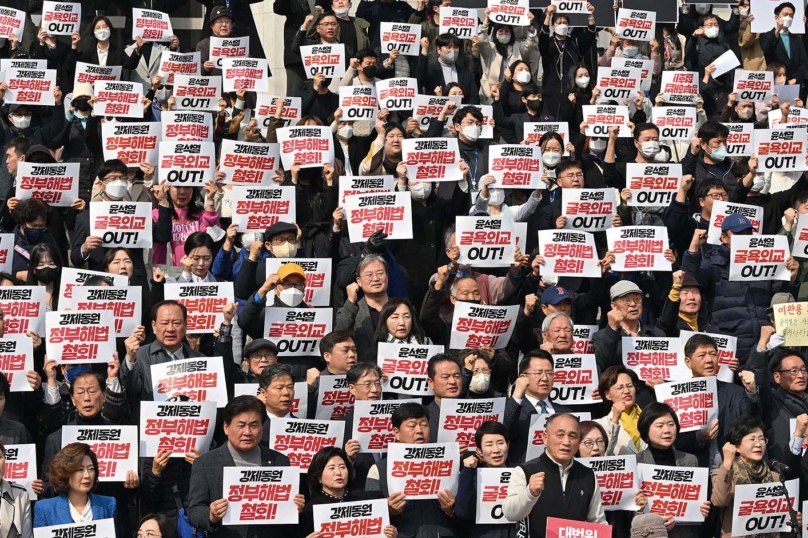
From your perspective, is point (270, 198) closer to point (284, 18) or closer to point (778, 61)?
point (284, 18)

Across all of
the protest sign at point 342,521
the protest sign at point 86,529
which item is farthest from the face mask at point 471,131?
the protest sign at point 86,529

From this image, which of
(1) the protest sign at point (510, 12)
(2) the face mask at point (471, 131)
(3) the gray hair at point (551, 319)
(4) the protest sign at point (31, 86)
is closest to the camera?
A: (3) the gray hair at point (551, 319)

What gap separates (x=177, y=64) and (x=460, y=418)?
726 cm

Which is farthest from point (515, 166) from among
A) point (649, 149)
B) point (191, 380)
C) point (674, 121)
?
point (191, 380)

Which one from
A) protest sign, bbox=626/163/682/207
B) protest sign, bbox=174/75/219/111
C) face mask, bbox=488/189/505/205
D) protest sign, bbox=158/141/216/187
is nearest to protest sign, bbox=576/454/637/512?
face mask, bbox=488/189/505/205

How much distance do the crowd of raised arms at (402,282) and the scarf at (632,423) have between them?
2.9 inches

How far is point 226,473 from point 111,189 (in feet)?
14.1

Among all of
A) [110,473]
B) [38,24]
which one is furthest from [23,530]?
[38,24]

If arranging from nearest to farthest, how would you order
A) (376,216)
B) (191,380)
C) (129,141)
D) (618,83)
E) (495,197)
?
(191,380)
(376,216)
(495,197)
(129,141)
(618,83)

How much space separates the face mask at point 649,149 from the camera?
50.4ft

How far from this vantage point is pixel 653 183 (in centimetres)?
1488

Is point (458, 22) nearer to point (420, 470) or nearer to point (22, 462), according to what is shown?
point (420, 470)

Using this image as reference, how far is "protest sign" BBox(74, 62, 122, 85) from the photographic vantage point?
16500 mm

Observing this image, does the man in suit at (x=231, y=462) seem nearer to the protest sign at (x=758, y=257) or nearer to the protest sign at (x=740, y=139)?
the protest sign at (x=758, y=257)
